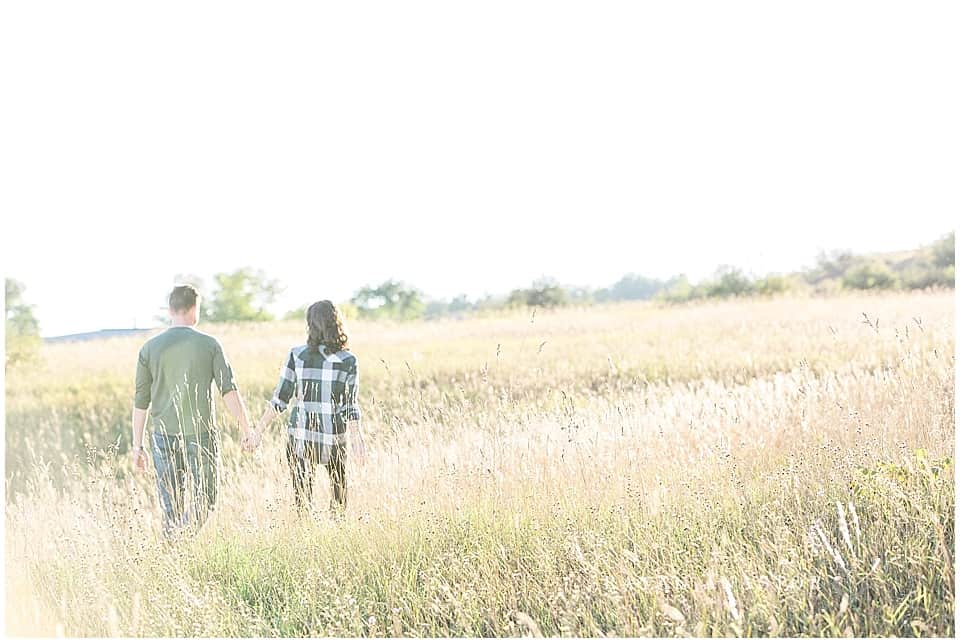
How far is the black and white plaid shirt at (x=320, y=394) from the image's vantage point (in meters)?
4.30

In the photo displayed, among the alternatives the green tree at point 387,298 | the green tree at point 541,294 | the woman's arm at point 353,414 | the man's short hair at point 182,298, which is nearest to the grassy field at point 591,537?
the woman's arm at point 353,414

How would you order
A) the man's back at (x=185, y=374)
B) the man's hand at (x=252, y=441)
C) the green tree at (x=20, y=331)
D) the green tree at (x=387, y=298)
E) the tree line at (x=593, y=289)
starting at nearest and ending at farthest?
the man's hand at (x=252, y=441)
the man's back at (x=185, y=374)
the tree line at (x=593, y=289)
the green tree at (x=20, y=331)
the green tree at (x=387, y=298)

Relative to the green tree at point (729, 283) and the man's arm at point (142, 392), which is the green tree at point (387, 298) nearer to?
the green tree at point (729, 283)

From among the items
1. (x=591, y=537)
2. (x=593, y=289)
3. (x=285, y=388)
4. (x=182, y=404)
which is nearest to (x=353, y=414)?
(x=285, y=388)

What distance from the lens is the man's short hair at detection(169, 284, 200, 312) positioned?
4.53 meters

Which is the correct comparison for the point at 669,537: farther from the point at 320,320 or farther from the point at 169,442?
the point at 169,442

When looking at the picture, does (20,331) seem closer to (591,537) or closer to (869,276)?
(591,537)

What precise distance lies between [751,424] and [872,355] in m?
2.22

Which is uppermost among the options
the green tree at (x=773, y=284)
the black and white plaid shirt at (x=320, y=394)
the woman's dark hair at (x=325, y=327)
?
the green tree at (x=773, y=284)

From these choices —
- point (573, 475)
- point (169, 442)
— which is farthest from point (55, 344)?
point (573, 475)

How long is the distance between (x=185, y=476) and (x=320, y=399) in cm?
85

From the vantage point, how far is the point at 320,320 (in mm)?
4238

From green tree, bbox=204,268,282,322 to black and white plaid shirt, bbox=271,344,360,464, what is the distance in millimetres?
21421

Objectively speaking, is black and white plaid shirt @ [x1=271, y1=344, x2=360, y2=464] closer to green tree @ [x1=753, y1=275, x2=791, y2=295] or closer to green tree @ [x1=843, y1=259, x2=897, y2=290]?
green tree @ [x1=843, y1=259, x2=897, y2=290]
